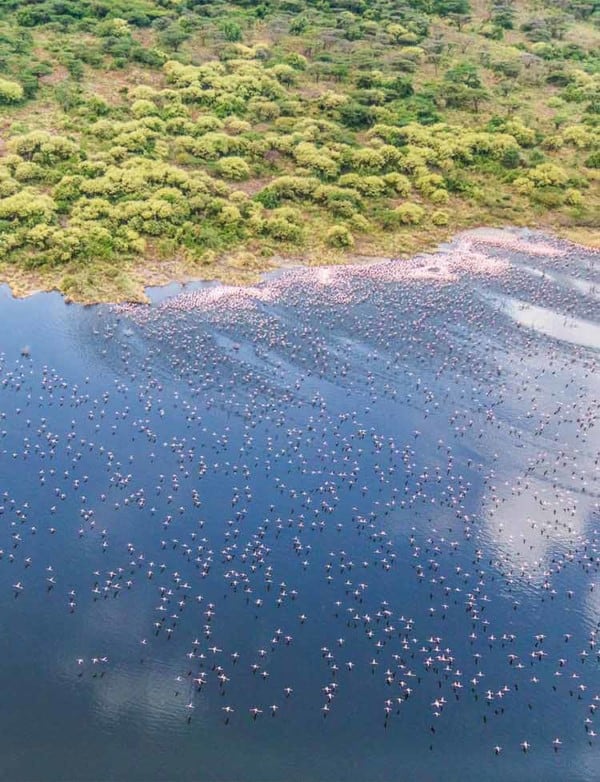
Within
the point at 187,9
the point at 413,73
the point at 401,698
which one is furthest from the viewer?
the point at 187,9

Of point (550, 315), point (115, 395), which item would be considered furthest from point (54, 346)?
point (550, 315)

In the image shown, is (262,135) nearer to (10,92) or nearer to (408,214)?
(408,214)

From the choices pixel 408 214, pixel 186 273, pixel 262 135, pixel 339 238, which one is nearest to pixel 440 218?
pixel 408 214

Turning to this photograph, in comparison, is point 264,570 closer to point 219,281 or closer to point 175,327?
point 175,327

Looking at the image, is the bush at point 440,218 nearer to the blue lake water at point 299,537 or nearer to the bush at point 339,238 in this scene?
the bush at point 339,238

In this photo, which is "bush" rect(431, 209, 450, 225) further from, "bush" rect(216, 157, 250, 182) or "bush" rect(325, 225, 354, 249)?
"bush" rect(216, 157, 250, 182)

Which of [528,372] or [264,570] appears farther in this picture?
[528,372]

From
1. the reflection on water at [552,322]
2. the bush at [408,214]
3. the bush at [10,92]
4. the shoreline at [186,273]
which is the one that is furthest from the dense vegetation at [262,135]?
the reflection on water at [552,322]
